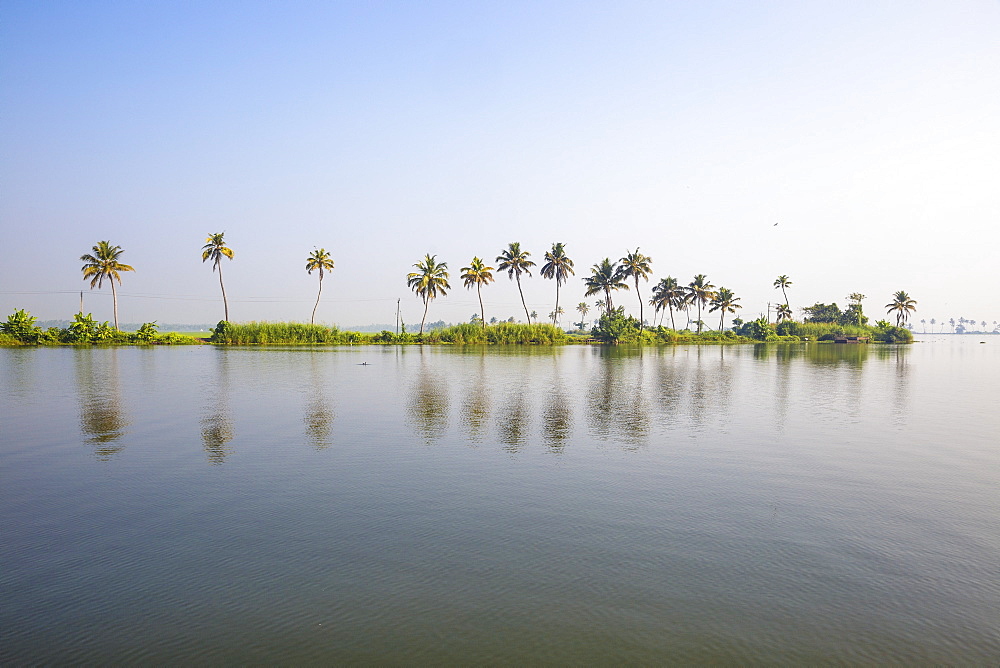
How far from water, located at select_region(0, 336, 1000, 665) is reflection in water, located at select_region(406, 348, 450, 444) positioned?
1.01 feet

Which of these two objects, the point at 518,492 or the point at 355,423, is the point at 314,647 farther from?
the point at 355,423

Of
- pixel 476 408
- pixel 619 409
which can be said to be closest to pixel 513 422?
pixel 476 408

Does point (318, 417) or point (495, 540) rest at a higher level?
point (318, 417)

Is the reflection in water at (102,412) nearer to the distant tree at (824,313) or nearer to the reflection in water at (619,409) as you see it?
the reflection in water at (619,409)

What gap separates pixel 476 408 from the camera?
19.3 m

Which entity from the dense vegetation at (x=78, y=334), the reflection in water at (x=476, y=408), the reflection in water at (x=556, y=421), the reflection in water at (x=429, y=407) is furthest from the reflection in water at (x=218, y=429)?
the dense vegetation at (x=78, y=334)

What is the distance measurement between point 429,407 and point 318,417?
383 centimetres

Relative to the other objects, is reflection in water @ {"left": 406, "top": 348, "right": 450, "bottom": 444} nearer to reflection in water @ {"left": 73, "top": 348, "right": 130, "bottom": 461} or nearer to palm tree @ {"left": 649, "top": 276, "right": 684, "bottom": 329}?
reflection in water @ {"left": 73, "top": 348, "right": 130, "bottom": 461}

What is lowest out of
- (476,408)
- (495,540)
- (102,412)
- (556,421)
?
(495,540)

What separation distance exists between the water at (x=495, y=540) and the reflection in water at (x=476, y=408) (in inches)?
7.3

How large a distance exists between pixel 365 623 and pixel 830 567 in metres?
5.31

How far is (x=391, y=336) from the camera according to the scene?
86.4 metres

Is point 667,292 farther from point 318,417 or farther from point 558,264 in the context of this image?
point 318,417

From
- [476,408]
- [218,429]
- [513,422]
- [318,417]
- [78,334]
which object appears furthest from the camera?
[78,334]
